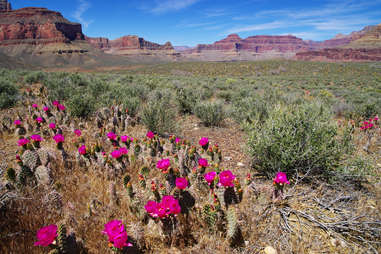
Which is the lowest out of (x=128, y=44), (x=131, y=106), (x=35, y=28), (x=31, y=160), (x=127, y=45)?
(x=31, y=160)

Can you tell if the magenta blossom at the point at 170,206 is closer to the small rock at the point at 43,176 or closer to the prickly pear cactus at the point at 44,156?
the small rock at the point at 43,176

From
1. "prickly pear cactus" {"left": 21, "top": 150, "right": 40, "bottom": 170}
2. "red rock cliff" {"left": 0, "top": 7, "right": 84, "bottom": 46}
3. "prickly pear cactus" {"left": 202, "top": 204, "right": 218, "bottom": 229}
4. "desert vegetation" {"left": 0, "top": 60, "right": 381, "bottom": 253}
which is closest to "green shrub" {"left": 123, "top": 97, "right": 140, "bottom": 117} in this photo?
"desert vegetation" {"left": 0, "top": 60, "right": 381, "bottom": 253}

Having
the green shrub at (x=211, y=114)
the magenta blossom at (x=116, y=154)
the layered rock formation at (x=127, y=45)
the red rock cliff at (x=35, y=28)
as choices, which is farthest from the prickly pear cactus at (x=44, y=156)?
the layered rock formation at (x=127, y=45)

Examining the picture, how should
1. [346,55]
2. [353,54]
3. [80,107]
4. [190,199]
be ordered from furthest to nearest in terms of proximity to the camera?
1. [346,55]
2. [353,54]
3. [80,107]
4. [190,199]

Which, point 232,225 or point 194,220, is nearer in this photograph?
point 232,225

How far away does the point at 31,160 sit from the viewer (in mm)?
2604

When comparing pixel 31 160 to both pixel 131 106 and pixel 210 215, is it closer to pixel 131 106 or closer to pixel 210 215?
pixel 210 215

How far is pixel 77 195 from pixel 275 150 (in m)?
2.99

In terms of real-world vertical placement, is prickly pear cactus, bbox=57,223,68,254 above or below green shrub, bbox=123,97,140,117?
below

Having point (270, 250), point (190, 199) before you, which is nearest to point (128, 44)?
point (190, 199)

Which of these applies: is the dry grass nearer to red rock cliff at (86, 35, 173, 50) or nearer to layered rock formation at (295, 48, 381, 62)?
layered rock formation at (295, 48, 381, 62)

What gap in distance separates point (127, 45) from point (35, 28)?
251 feet

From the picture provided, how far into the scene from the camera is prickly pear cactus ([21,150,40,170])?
2586 mm

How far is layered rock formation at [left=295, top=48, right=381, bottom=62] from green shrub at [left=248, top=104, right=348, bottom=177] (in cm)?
10158
